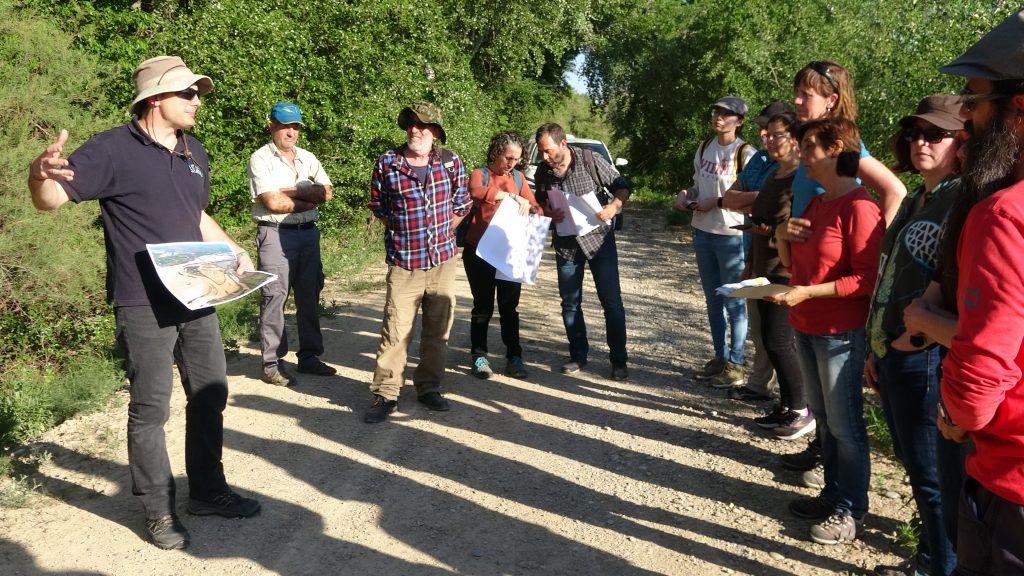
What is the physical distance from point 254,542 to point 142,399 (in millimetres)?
908

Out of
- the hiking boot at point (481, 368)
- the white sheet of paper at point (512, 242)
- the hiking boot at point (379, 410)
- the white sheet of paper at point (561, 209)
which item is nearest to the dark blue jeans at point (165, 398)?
the hiking boot at point (379, 410)

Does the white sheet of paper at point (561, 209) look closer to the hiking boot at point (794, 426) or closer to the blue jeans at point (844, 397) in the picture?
the hiking boot at point (794, 426)

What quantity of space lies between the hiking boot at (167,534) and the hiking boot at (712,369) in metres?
4.03

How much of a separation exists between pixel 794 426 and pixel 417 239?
111 inches

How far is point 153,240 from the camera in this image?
12.7 feet

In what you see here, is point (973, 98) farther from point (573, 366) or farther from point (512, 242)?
point (573, 366)

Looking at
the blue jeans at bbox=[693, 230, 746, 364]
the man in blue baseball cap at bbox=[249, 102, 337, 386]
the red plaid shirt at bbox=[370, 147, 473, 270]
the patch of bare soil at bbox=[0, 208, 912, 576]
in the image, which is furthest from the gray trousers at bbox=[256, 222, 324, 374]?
the blue jeans at bbox=[693, 230, 746, 364]

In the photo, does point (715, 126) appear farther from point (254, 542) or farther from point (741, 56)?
point (741, 56)

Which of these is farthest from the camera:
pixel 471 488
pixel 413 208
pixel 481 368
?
pixel 481 368

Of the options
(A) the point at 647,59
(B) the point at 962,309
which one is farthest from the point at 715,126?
(A) the point at 647,59

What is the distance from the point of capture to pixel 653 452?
5.11 m

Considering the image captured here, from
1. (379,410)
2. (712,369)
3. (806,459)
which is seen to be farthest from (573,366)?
(806,459)

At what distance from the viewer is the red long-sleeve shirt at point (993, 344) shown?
188cm

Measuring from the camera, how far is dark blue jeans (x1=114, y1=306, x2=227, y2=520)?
12.7 feet
